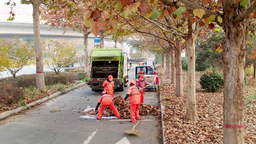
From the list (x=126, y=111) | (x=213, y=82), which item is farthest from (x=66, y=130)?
(x=213, y=82)

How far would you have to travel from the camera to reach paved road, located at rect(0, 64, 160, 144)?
649 centimetres

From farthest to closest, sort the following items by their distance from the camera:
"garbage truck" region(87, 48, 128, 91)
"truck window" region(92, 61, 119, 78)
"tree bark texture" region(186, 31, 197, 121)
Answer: "truck window" region(92, 61, 119, 78)
"garbage truck" region(87, 48, 128, 91)
"tree bark texture" region(186, 31, 197, 121)

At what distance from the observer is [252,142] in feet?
18.5

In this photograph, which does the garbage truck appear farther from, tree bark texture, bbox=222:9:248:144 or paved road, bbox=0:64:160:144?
tree bark texture, bbox=222:9:248:144

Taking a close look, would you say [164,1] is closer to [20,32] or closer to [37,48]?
[37,48]

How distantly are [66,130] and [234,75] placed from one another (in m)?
5.45

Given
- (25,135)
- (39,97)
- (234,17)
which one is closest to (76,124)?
(25,135)

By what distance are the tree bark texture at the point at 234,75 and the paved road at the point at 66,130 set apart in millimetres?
2748

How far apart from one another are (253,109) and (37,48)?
462 inches

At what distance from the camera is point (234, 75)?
390 centimetres

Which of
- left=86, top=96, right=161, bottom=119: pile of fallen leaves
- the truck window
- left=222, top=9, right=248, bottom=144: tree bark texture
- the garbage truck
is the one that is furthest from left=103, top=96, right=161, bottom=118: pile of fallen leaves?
the truck window

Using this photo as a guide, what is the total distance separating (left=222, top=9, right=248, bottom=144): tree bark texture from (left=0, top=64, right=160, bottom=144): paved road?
2.75 meters

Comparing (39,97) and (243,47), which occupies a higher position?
(243,47)

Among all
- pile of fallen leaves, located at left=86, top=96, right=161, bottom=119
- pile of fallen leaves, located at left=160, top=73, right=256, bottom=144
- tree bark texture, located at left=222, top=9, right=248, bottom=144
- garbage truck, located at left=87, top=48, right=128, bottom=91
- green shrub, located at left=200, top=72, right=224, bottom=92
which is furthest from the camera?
garbage truck, located at left=87, top=48, right=128, bottom=91
